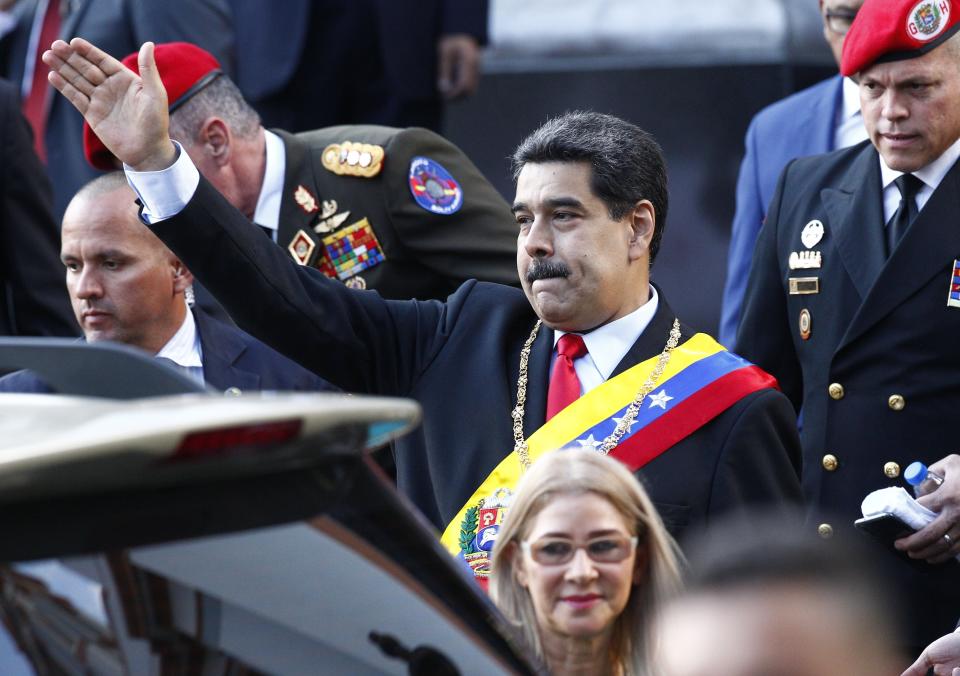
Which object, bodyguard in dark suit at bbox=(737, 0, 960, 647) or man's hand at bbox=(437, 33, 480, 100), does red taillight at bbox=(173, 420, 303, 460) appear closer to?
bodyguard in dark suit at bbox=(737, 0, 960, 647)

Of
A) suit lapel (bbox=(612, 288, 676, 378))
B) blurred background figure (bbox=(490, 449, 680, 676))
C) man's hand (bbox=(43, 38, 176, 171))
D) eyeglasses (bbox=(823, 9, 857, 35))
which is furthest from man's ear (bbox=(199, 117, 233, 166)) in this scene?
blurred background figure (bbox=(490, 449, 680, 676))

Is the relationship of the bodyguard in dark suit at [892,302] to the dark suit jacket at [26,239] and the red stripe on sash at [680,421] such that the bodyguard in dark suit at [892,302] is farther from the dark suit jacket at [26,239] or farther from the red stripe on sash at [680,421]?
the dark suit jacket at [26,239]

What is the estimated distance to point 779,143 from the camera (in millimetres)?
5488

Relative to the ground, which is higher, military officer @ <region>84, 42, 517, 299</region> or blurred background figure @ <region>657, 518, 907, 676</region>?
military officer @ <region>84, 42, 517, 299</region>

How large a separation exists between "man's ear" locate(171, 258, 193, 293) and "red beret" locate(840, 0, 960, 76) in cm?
180

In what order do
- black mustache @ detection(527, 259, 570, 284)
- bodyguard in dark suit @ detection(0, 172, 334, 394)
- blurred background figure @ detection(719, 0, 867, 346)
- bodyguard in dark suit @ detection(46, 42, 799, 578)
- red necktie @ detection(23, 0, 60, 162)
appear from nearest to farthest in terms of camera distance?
1. bodyguard in dark suit @ detection(46, 42, 799, 578)
2. black mustache @ detection(527, 259, 570, 284)
3. bodyguard in dark suit @ detection(0, 172, 334, 394)
4. blurred background figure @ detection(719, 0, 867, 346)
5. red necktie @ detection(23, 0, 60, 162)

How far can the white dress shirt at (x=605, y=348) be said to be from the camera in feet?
13.1

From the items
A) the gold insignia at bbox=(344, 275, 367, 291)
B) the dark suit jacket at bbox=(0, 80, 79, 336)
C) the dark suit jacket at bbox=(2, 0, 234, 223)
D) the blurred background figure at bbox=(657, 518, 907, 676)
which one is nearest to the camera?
the blurred background figure at bbox=(657, 518, 907, 676)

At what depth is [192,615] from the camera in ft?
6.49

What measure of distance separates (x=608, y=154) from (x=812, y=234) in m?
0.79

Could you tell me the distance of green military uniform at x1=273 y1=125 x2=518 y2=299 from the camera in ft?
16.8

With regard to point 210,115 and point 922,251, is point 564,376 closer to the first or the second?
point 922,251

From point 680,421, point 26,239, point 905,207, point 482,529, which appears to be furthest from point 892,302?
point 26,239

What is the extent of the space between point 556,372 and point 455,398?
23 centimetres
